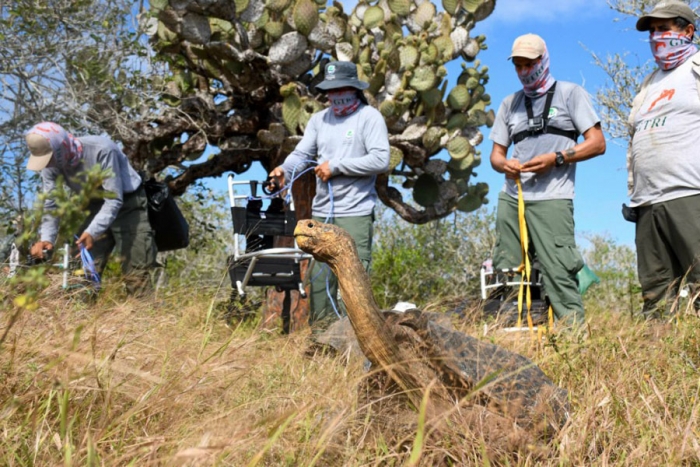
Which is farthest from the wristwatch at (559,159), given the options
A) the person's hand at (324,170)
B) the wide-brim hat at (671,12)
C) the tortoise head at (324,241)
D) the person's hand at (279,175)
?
the tortoise head at (324,241)

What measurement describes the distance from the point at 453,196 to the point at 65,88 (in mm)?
4694

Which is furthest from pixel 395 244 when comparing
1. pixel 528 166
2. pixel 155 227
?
pixel 528 166

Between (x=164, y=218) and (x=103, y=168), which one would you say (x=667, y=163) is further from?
(x=164, y=218)

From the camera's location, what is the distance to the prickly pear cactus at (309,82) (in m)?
7.89

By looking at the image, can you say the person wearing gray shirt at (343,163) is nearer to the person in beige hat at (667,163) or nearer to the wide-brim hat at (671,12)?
the person in beige hat at (667,163)

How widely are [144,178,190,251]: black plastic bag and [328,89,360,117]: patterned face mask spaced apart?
1.87 meters

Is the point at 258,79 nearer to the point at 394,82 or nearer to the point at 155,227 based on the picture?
the point at 394,82

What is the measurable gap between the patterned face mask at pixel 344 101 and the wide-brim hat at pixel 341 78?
8 centimetres

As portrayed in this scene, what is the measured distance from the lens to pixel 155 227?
6.59 m

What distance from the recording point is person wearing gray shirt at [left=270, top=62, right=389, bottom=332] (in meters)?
5.29

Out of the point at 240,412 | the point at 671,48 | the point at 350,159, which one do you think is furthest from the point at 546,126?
the point at 240,412

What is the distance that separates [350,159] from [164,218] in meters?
2.15

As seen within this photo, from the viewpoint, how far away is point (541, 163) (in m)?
4.66

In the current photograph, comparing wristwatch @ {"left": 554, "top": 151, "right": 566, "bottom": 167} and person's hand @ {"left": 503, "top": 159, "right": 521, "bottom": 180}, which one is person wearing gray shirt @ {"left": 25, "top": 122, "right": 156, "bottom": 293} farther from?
wristwatch @ {"left": 554, "top": 151, "right": 566, "bottom": 167}
